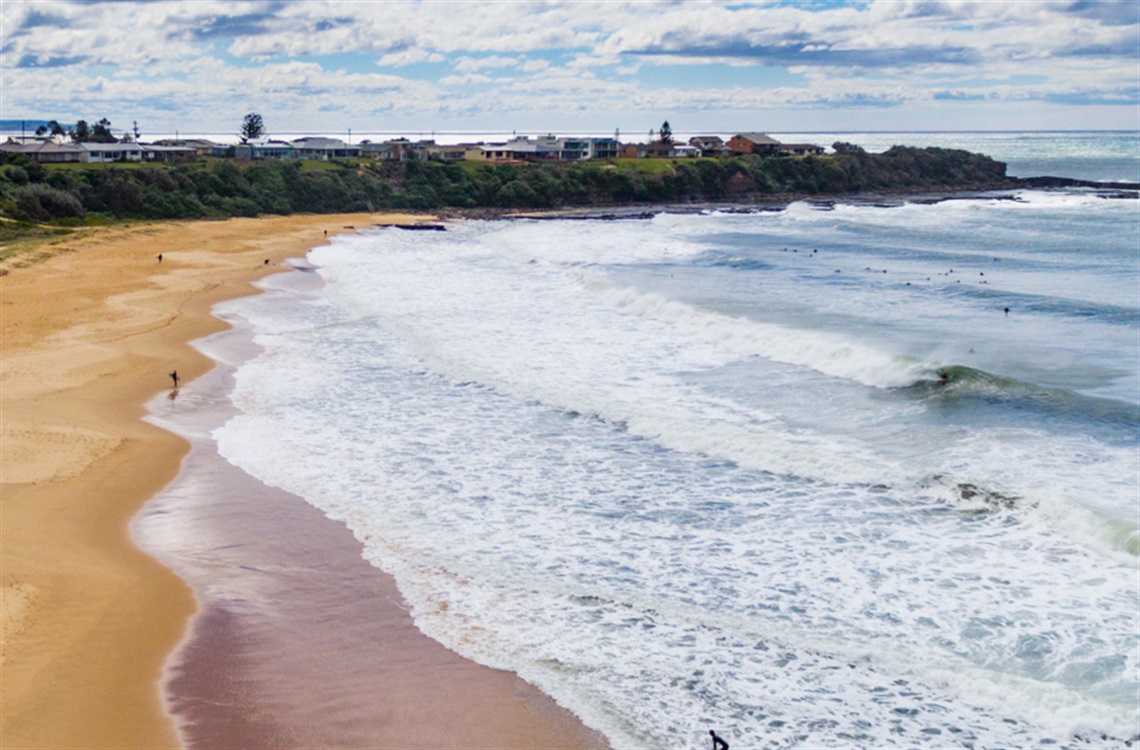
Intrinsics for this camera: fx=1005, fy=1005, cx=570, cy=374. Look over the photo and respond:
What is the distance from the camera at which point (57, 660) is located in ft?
34.7

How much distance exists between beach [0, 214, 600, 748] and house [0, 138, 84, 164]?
6604cm

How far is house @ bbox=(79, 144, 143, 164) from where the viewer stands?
283 feet

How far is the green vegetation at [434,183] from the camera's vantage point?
62938 mm

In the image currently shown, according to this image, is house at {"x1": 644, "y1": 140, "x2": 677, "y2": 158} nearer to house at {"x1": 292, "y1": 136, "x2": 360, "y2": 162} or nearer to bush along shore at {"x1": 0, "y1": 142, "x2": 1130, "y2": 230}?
bush along shore at {"x1": 0, "y1": 142, "x2": 1130, "y2": 230}

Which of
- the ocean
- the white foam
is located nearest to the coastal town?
the ocean

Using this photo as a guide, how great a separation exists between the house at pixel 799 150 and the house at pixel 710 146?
7.06 meters

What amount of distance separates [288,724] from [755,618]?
215 inches

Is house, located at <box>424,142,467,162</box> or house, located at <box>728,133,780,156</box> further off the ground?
house, located at <box>728,133,780,156</box>

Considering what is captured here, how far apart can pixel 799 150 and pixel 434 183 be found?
57.3 metres

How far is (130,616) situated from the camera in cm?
1177

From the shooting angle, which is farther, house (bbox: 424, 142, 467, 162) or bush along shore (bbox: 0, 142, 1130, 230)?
house (bbox: 424, 142, 467, 162)

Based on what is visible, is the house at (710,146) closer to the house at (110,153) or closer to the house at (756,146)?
the house at (756,146)

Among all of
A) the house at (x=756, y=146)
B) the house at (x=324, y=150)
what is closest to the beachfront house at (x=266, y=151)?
the house at (x=324, y=150)

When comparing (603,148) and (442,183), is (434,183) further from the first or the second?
(603,148)
